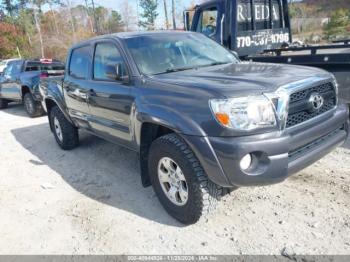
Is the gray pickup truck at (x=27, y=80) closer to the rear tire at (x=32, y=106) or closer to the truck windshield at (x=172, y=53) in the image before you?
the rear tire at (x=32, y=106)

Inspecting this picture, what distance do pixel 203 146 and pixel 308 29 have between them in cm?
3580

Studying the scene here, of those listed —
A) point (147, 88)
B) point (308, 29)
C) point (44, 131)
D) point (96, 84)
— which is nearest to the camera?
point (147, 88)

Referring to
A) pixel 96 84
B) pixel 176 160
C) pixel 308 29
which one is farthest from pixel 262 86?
pixel 308 29

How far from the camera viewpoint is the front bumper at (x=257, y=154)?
8.73 ft

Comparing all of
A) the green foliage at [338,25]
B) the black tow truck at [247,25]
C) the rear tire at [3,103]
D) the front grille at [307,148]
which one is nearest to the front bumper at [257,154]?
the front grille at [307,148]

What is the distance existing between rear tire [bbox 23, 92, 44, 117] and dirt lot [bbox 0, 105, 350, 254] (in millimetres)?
4716

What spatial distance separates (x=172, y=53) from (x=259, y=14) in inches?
152

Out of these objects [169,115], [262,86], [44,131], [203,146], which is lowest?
[44,131]

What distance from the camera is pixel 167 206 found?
3393mm

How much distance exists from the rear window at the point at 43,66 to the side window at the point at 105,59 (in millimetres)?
6617

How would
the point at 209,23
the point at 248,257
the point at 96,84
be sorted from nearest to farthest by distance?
1. the point at 248,257
2. the point at 96,84
3. the point at 209,23

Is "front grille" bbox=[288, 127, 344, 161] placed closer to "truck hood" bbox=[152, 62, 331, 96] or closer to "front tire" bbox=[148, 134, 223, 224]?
"truck hood" bbox=[152, 62, 331, 96]

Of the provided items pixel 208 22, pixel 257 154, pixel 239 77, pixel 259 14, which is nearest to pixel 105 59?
pixel 239 77

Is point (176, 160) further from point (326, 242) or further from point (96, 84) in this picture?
point (96, 84)
